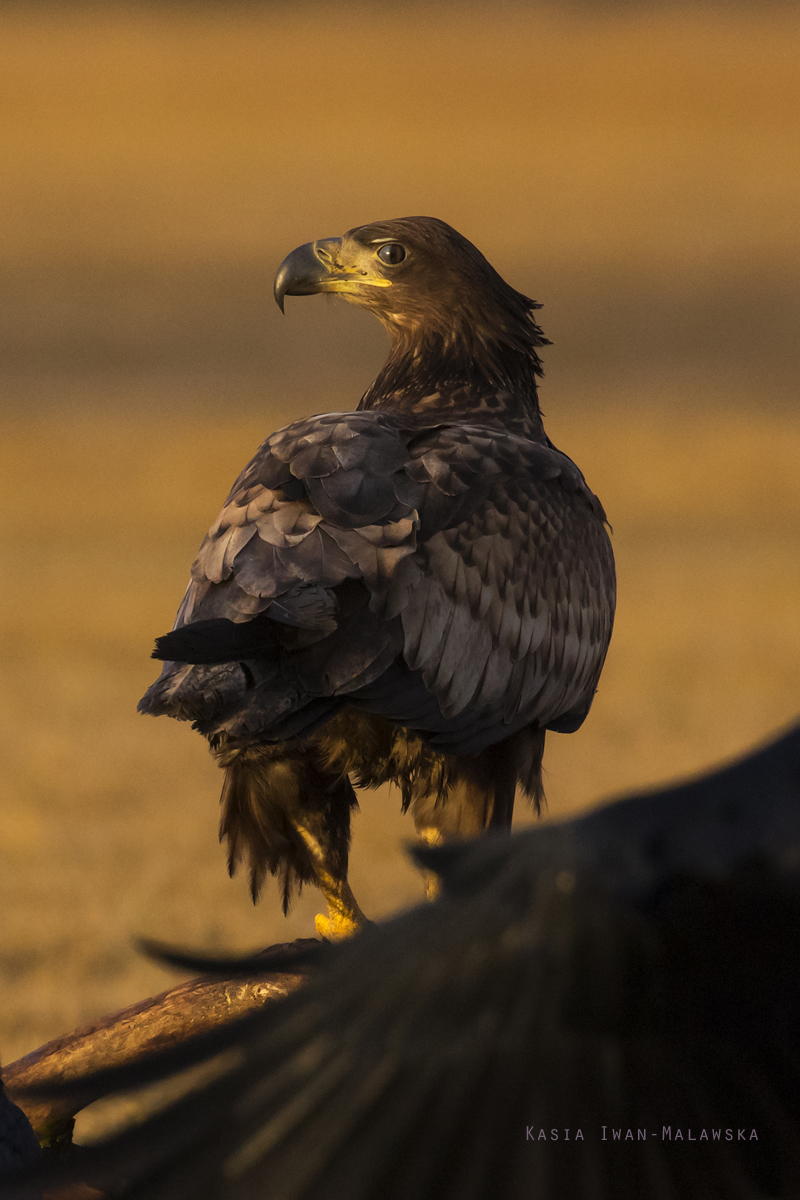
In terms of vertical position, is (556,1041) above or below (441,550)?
below

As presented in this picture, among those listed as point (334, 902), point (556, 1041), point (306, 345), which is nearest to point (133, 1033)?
point (334, 902)

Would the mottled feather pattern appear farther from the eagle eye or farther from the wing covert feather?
the eagle eye

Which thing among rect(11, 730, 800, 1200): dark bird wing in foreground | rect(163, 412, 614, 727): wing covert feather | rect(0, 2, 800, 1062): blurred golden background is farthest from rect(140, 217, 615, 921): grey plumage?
rect(11, 730, 800, 1200): dark bird wing in foreground

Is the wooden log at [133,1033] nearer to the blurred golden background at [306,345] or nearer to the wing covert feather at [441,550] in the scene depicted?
the wing covert feather at [441,550]

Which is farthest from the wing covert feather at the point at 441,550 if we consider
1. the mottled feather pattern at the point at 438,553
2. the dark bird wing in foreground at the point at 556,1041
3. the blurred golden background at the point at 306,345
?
the dark bird wing in foreground at the point at 556,1041

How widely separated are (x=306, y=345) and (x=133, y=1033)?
16.3m

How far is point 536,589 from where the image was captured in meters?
2.96

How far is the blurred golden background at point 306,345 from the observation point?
21.9 feet

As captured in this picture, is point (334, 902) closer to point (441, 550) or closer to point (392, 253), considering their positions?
point (441, 550)

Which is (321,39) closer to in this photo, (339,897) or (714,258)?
(714,258)

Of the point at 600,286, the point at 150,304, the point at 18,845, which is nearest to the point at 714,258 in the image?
the point at 600,286

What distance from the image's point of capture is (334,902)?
2.86 m

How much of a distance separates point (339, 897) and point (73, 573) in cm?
777

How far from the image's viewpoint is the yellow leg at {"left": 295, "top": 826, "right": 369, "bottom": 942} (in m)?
2.81
